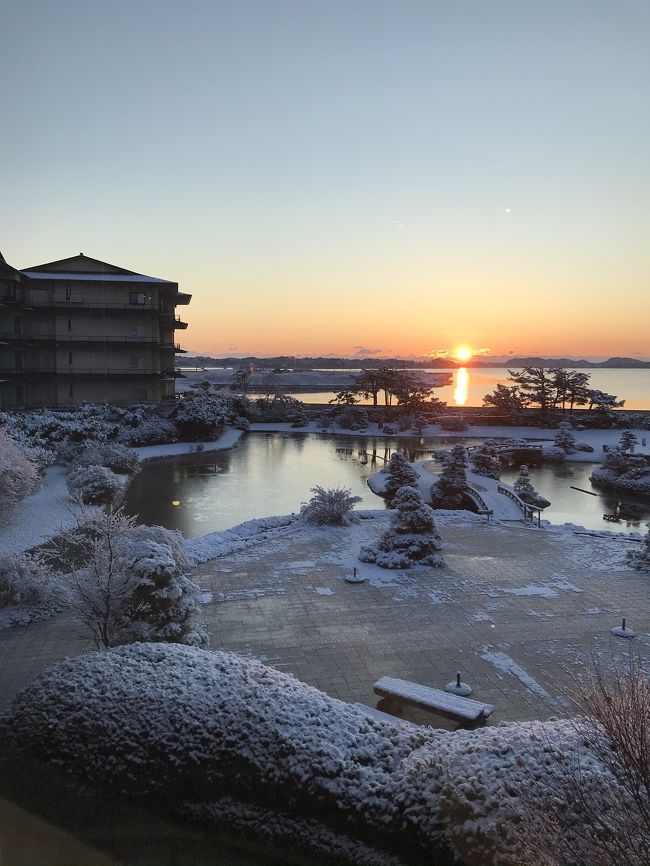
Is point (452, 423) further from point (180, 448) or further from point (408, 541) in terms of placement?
point (408, 541)

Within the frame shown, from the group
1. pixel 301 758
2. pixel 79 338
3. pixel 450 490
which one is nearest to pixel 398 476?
pixel 450 490

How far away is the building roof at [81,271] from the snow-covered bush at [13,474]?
2293 cm

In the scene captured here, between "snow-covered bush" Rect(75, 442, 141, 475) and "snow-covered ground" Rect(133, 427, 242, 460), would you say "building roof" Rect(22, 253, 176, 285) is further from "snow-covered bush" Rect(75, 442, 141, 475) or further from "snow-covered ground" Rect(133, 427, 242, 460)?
"snow-covered bush" Rect(75, 442, 141, 475)

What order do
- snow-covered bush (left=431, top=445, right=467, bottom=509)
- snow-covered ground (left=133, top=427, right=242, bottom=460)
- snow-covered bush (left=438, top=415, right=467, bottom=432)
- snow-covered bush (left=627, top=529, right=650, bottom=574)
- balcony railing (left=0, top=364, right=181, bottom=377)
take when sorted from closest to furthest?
snow-covered bush (left=627, top=529, right=650, bottom=574) < snow-covered bush (left=431, top=445, right=467, bottom=509) < snow-covered ground (left=133, top=427, right=242, bottom=460) < balcony railing (left=0, top=364, right=181, bottom=377) < snow-covered bush (left=438, top=415, right=467, bottom=432)

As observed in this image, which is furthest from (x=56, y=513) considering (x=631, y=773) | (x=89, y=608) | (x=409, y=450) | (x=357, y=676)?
(x=409, y=450)

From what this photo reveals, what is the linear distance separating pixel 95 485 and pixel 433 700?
17399 millimetres

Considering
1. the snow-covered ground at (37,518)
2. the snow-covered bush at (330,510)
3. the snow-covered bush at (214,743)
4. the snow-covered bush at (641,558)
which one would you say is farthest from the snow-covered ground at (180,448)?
the snow-covered bush at (214,743)

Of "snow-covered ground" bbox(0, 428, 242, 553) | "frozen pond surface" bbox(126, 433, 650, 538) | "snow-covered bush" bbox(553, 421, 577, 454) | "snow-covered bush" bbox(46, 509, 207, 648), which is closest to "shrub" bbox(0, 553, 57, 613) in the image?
"snow-covered ground" bbox(0, 428, 242, 553)

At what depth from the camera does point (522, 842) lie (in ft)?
15.7

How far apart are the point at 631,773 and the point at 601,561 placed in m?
13.2

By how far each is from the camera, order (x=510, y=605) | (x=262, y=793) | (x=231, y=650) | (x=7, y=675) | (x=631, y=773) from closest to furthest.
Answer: (x=631, y=773) → (x=262, y=793) → (x=7, y=675) → (x=231, y=650) → (x=510, y=605)

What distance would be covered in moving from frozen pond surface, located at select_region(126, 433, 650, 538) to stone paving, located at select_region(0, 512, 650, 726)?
18.1ft

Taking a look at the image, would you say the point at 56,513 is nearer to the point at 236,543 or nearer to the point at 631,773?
the point at 236,543

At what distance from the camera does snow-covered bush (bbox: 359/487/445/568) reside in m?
16.0
